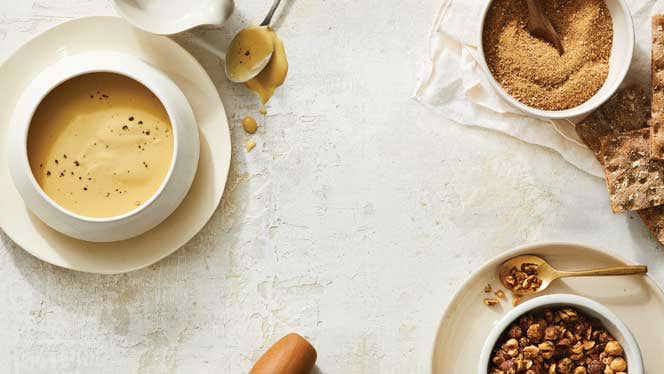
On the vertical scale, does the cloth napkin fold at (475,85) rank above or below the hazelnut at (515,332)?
above

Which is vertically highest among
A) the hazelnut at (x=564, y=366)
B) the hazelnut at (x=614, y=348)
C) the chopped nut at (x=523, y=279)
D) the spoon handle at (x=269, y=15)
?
the spoon handle at (x=269, y=15)

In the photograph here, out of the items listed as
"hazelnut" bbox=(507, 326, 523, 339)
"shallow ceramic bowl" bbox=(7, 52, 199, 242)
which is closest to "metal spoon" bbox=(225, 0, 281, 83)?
"shallow ceramic bowl" bbox=(7, 52, 199, 242)

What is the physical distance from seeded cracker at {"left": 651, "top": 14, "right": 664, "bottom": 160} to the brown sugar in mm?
79

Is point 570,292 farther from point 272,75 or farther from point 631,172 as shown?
point 272,75

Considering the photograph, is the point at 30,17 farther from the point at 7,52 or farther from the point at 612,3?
the point at 612,3

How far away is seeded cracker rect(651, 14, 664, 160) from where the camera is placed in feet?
4.74

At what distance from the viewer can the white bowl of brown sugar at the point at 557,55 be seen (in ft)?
4.79

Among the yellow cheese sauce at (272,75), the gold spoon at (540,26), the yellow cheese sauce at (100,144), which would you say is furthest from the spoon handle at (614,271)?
the yellow cheese sauce at (100,144)

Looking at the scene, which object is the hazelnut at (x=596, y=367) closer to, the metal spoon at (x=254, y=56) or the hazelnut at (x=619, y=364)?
the hazelnut at (x=619, y=364)

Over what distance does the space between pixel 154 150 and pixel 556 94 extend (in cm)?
74

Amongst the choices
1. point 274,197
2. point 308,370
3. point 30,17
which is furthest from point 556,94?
point 30,17

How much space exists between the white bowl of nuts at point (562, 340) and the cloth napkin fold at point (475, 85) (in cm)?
30

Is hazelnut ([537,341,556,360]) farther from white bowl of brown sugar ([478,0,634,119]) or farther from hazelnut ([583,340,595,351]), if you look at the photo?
white bowl of brown sugar ([478,0,634,119])

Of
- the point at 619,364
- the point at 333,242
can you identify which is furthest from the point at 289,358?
the point at 619,364
